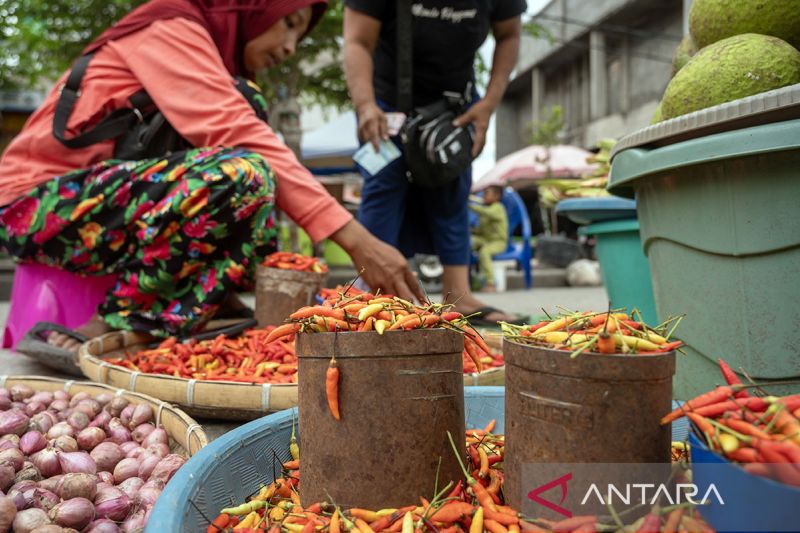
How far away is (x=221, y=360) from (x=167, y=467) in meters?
0.91

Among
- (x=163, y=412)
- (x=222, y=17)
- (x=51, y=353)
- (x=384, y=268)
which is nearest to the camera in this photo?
(x=163, y=412)

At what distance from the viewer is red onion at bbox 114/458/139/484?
1.48 metres

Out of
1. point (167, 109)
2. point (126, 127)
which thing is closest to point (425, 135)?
point (167, 109)

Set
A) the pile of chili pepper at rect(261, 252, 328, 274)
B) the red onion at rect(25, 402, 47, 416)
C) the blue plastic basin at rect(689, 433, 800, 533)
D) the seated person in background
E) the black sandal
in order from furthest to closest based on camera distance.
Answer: the seated person in background < the pile of chili pepper at rect(261, 252, 328, 274) < the black sandal < the red onion at rect(25, 402, 47, 416) < the blue plastic basin at rect(689, 433, 800, 533)

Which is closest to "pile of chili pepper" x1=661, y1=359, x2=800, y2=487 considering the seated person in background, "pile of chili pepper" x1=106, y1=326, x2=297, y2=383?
"pile of chili pepper" x1=106, y1=326, x2=297, y2=383

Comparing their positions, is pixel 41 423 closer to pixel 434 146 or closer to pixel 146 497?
pixel 146 497

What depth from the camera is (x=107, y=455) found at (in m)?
1.55

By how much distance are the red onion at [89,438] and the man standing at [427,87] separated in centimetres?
191

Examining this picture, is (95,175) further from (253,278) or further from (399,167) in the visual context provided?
(399,167)

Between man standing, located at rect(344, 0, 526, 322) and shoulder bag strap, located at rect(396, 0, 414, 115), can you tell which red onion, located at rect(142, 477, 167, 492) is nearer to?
man standing, located at rect(344, 0, 526, 322)

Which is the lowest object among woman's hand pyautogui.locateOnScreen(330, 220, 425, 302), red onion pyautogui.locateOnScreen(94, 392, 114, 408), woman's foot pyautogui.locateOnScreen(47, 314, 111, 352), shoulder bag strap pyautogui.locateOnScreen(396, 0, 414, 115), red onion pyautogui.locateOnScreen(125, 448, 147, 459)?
red onion pyautogui.locateOnScreen(125, 448, 147, 459)

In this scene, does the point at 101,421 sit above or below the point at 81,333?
below

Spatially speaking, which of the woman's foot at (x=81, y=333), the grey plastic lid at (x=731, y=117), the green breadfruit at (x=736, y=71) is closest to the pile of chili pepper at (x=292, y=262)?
the woman's foot at (x=81, y=333)

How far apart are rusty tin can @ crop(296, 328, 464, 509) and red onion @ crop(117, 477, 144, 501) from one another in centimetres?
52
